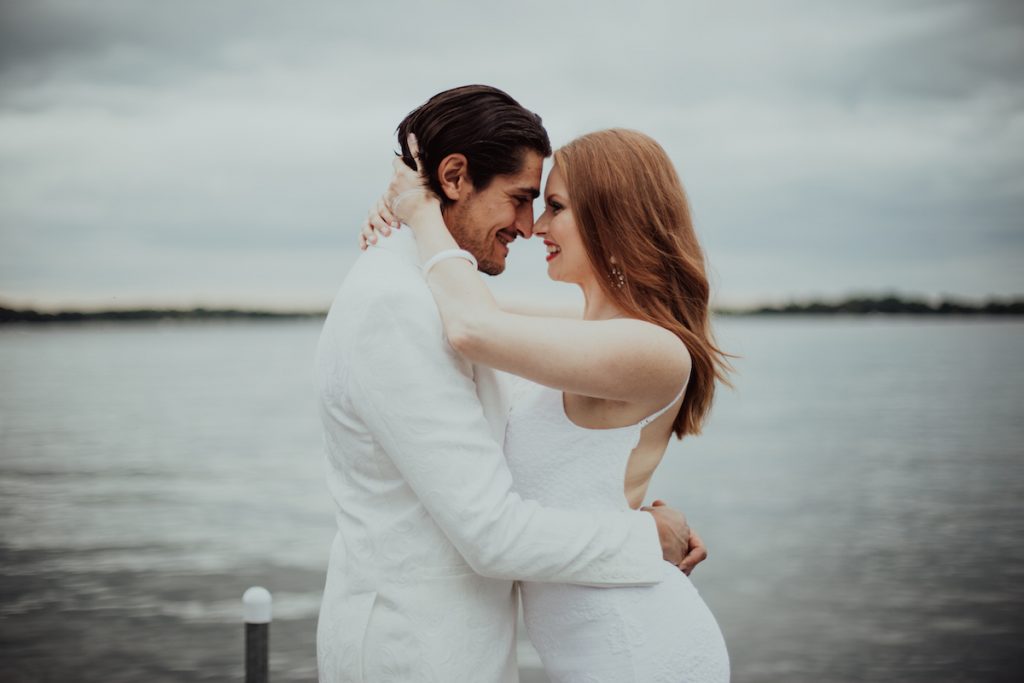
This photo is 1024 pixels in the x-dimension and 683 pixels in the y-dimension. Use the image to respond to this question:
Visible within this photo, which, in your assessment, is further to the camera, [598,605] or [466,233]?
[466,233]

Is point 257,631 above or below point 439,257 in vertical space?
below

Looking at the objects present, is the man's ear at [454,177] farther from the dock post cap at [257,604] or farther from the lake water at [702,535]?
the dock post cap at [257,604]

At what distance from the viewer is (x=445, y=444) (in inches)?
85.1

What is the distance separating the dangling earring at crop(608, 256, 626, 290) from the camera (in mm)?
2723

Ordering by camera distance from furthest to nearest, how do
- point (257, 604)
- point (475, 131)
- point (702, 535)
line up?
point (702, 535), point (257, 604), point (475, 131)

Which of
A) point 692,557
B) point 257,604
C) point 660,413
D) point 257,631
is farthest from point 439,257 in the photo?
point 257,631

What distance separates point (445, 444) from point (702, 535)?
2065 centimetres

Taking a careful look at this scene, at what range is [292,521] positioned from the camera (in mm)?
22719

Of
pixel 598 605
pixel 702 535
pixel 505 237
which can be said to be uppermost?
pixel 505 237

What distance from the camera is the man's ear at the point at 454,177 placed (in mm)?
2594

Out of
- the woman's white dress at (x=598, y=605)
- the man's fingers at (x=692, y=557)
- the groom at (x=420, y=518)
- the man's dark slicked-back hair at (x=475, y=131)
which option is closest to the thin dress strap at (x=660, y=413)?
the woman's white dress at (x=598, y=605)

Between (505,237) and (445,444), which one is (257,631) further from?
(445,444)

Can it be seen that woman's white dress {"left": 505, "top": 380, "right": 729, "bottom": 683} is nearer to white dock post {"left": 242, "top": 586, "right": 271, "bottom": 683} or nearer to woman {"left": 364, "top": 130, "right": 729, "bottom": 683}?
woman {"left": 364, "top": 130, "right": 729, "bottom": 683}

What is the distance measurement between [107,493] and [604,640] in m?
Result: 27.1
